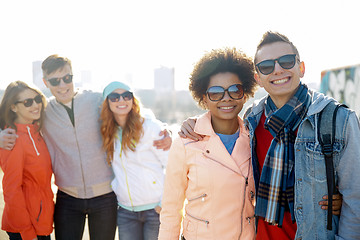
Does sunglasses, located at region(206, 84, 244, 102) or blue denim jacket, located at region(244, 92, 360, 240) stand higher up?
sunglasses, located at region(206, 84, 244, 102)

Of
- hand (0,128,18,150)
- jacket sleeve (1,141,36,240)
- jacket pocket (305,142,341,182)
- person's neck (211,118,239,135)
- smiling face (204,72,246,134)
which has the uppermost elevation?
smiling face (204,72,246,134)

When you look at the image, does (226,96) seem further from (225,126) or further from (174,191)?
(174,191)

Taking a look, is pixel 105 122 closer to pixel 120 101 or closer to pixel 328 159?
pixel 120 101

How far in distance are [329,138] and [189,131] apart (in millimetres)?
916

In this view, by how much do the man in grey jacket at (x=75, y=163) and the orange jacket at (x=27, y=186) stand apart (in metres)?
0.12

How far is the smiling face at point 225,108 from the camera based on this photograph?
2069 mm

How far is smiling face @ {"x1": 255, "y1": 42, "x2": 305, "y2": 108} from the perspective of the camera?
1803 mm

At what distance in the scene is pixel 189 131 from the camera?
207 centimetres

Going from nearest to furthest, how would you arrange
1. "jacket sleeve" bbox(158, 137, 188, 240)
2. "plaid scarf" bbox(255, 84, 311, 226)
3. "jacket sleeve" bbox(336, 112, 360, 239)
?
"jacket sleeve" bbox(336, 112, 360, 239) → "plaid scarf" bbox(255, 84, 311, 226) → "jacket sleeve" bbox(158, 137, 188, 240)

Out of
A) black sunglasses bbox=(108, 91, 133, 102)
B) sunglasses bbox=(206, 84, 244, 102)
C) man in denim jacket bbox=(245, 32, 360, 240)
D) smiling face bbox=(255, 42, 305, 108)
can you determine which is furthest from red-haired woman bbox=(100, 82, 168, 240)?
smiling face bbox=(255, 42, 305, 108)

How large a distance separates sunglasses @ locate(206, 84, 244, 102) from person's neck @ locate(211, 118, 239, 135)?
20 cm

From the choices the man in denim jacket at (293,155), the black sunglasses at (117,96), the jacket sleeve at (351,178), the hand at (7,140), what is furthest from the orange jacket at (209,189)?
the hand at (7,140)

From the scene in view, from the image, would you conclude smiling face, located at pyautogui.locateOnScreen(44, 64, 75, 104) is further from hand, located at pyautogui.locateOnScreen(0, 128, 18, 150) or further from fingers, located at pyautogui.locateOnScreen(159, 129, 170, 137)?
fingers, located at pyautogui.locateOnScreen(159, 129, 170, 137)

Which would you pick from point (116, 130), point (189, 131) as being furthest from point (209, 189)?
point (116, 130)
